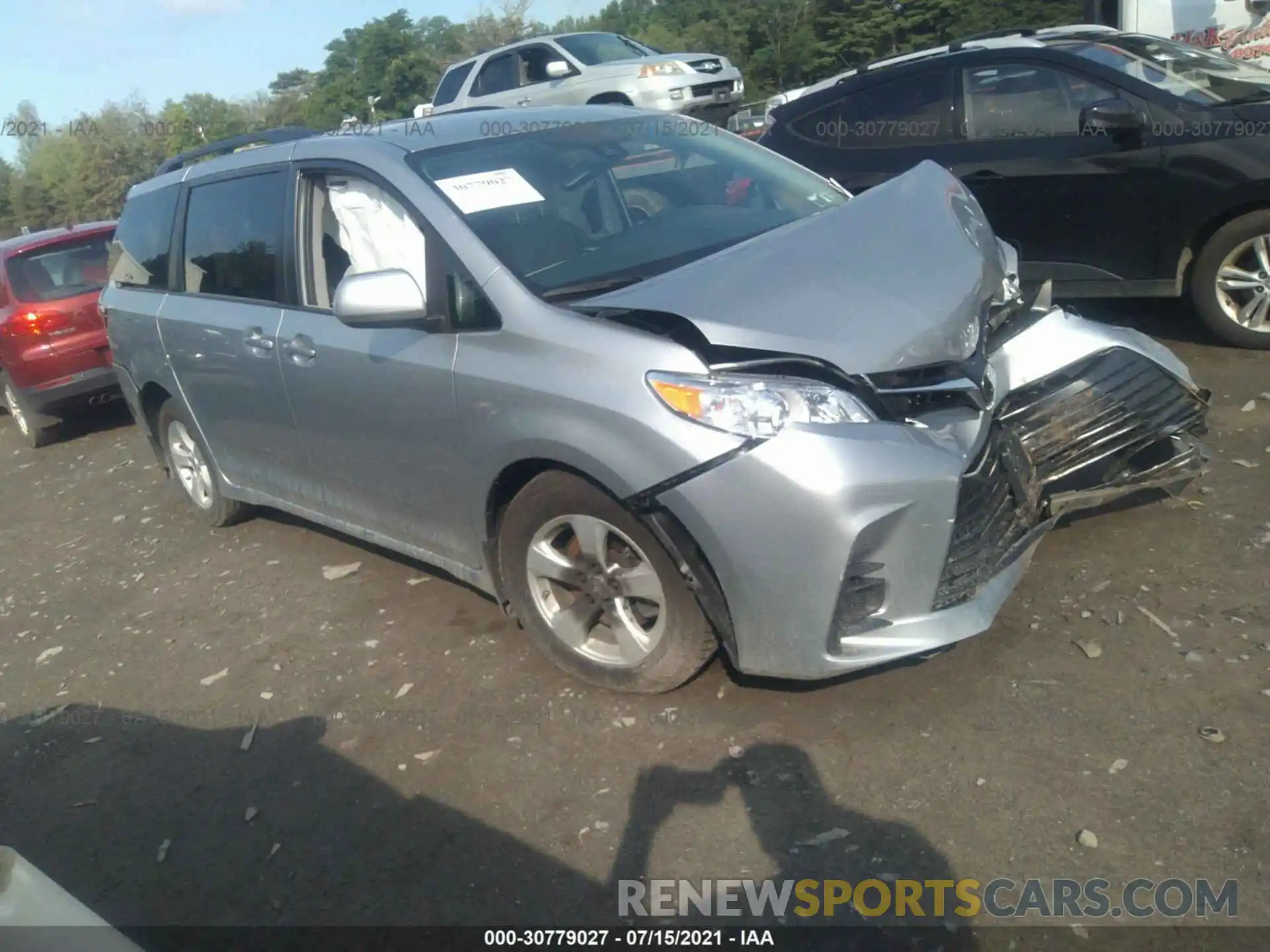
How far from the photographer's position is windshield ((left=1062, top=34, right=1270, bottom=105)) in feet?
20.4

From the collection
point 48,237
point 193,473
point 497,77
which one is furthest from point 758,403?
point 497,77

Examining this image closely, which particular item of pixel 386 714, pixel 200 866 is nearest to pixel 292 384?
pixel 386 714

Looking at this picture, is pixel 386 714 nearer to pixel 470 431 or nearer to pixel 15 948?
pixel 470 431

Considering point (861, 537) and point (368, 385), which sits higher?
point (368, 385)

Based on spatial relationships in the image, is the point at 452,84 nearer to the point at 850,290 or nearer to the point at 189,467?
the point at 189,467

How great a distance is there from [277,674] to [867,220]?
289 cm

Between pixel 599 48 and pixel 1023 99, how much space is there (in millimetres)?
10649

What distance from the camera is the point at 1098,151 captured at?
627cm

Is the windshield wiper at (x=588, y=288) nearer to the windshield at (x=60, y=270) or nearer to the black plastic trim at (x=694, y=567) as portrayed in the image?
the black plastic trim at (x=694, y=567)

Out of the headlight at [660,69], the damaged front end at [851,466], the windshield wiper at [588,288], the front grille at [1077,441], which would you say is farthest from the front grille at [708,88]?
the windshield wiper at [588,288]

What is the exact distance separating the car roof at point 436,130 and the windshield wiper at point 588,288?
0.98 meters

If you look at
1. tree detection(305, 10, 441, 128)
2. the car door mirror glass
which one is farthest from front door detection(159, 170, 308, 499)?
tree detection(305, 10, 441, 128)

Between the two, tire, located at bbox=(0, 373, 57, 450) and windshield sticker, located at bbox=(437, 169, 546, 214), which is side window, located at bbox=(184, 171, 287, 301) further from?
tire, located at bbox=(0, 373, 57, 450)

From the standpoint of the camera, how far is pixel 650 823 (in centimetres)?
315
